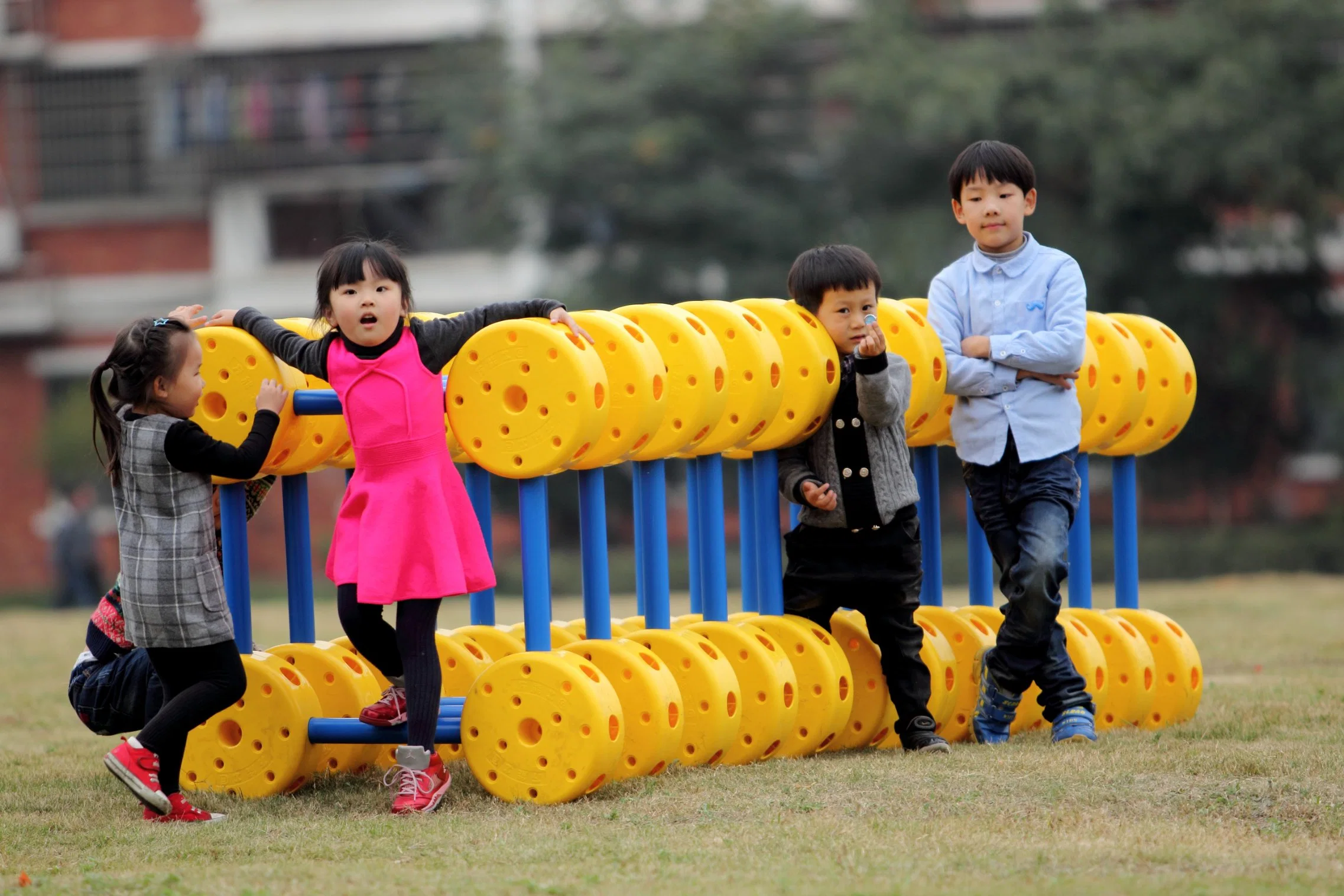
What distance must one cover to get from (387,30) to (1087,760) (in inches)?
877

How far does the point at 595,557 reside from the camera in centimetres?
479

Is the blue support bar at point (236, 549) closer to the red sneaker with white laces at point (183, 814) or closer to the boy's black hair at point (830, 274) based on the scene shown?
the red sneaker with white laces at point (183, 814)

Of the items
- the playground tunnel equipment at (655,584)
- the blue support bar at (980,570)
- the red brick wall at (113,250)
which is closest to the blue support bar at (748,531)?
the playground tunnel equipment at (655,584)

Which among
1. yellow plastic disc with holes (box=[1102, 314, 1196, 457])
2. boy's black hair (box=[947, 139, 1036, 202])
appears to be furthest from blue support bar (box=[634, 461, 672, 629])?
yellow plastic disc with holes (box=[1102, 314, 1196, 457])

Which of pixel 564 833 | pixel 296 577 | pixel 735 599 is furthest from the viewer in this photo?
pixel 735 599

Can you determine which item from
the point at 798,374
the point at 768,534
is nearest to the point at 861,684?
the point at 768,534

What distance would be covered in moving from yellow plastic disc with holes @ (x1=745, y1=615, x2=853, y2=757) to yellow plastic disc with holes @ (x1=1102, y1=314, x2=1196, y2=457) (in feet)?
4.49

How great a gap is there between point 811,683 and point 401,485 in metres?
1.45

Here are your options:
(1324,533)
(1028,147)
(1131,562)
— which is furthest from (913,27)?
(1131,562)

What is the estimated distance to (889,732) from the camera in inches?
215

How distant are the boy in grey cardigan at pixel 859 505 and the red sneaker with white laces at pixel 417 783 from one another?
1.31 metres

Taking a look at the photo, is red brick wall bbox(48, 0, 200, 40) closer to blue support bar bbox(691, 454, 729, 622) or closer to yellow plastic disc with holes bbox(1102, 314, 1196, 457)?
yellow plastic disc with holes bbox(1102, 314, 1196, 457)

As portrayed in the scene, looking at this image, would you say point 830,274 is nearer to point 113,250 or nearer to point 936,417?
point 936,417

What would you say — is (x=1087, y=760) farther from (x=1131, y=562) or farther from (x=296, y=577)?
(x=296, y=577)
